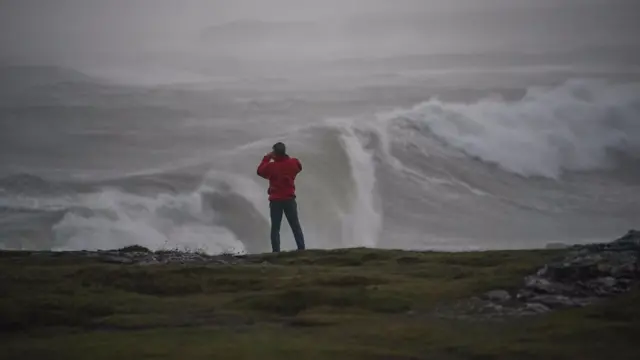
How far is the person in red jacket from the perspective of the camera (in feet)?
28.5

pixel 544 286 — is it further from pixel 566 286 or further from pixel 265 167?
pixel 265 167

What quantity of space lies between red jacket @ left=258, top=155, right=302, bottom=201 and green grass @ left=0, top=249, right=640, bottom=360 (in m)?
1.07

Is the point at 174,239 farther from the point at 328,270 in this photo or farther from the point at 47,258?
the point at 328,270

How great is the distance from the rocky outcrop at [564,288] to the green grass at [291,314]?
0.62ft

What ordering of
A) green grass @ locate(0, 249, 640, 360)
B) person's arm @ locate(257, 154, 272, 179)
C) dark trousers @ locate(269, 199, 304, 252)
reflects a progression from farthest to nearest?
dark trousers @ locate(269, 199, 304, 252) → person's arm @ locate(257, 154, 272, 179) → green grass @ locate(0, 249, 640, 360)

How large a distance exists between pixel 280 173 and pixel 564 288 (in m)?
3.63

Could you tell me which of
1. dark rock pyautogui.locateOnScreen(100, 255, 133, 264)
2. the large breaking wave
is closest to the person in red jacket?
dark rock pyautogui.locateOnScreen(100, 255, 133, 264)

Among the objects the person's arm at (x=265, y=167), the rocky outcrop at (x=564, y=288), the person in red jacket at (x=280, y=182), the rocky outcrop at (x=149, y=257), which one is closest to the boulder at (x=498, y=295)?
the rocky outcrop at (x=564, y=288)

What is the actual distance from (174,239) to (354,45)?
18.0 feet

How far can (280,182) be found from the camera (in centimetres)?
873

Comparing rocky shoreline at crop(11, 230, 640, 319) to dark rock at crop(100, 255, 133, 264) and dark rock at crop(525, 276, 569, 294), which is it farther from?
dark rock at crop(100, 255, 133, 264)

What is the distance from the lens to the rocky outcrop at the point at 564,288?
5.57 m

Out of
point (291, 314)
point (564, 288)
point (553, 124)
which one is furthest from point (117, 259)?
point (553, 124)

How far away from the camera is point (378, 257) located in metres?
8.01
